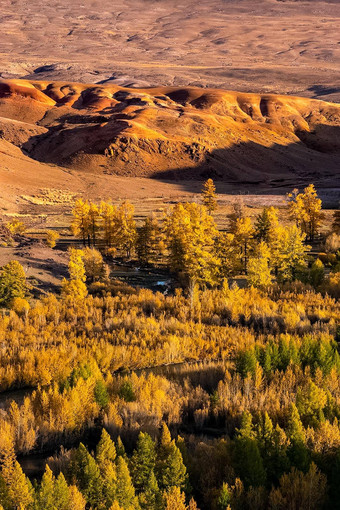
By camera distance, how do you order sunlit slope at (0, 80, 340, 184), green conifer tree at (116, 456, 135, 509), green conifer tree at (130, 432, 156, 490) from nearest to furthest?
1. green conifer tree at (116, 456, 135, 509)
2. green conifer tree at (130, 432, 156, 490)
3. sunlit slope at (0, 80, 340, 184)

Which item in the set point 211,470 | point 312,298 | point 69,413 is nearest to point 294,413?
point 211,470

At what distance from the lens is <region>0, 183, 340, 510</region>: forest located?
693 cm

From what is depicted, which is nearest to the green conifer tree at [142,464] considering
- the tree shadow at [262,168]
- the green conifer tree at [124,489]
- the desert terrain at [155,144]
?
the green conifer tree at [124,489]

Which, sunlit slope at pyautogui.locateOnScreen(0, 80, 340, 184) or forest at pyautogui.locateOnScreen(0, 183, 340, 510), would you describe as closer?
forest at pyautogui.locateOnScreen(0, 183, 340, 510)

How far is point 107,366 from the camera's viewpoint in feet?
41.2

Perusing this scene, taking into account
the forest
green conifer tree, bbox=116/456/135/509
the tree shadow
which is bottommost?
the tree shadow

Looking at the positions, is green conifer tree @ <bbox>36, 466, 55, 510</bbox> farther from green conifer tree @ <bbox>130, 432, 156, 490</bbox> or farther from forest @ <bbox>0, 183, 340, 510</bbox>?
green conifer tree @ <bbox>130, 432, 156, 490</bbox>

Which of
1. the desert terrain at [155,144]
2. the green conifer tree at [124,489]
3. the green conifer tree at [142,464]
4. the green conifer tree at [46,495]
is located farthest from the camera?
the desert terrain at [155,144]

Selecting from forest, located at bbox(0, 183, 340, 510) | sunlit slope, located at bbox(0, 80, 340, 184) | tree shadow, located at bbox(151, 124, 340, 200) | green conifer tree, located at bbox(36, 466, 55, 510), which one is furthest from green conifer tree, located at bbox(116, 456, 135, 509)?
sunlit slope, located at bbox(0, 80, 340, 184)

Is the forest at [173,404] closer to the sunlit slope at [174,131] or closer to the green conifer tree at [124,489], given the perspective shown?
the green conifer tree at [124,489]

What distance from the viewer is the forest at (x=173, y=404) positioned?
6.93m

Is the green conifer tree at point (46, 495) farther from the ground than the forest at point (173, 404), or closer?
farther from the ground

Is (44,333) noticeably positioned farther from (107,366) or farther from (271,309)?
(271,309)

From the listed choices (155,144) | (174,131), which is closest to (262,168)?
(174,131)
